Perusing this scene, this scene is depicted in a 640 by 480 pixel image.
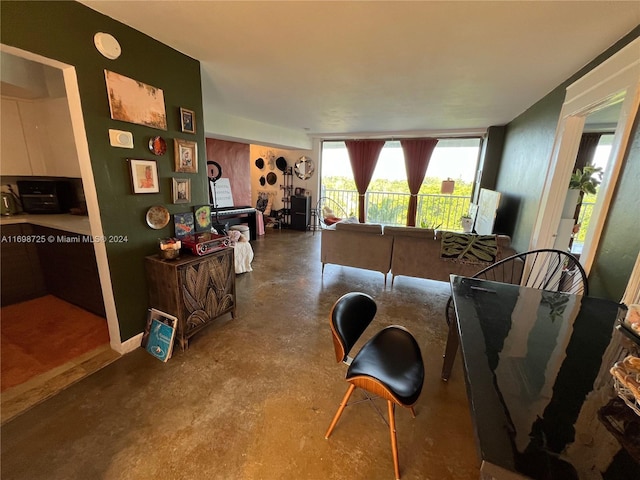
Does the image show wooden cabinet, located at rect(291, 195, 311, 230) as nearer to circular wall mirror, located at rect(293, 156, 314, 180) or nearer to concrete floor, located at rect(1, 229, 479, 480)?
circular wall mirror, located at rect(293, 156, 314, 180)

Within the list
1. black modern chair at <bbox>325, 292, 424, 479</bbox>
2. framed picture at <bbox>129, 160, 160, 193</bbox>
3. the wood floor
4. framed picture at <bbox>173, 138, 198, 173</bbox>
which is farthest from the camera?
framed picture at <bbox>173, 138, 198, 173</bbox>

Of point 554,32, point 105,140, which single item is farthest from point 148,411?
point 554,32

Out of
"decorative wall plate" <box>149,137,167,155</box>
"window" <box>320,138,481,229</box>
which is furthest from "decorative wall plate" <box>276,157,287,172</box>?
"decorative wall plate" <box>149,137,167,155</box>

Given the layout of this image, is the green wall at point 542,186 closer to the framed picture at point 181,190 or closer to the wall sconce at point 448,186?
the wall sconce at point 448,186

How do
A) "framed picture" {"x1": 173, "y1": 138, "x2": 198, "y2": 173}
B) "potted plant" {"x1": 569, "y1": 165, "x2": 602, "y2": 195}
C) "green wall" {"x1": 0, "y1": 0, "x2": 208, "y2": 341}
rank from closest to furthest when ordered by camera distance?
"green wall" {"x1": 0, "y1": 0, "x2": 208, "y2": 341} < "framed picture" {"x1": 173, "y1": 138, "x2": 198, "y2": 173} < "potted plant" {"x1": 569, "y1": 165, "x2": 602, "y2": 195}

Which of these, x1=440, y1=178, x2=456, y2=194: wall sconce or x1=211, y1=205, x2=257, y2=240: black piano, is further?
x1=440, y1=178, x2=456, y2=194: wall sconce

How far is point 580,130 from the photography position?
7.23ft

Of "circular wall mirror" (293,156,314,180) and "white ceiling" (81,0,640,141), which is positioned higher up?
"white ceiling" (81,0,640,141)

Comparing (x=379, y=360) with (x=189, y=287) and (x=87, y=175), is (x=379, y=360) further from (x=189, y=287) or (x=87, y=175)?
(x=87, y=175)

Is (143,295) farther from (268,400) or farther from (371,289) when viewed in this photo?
(371,289)

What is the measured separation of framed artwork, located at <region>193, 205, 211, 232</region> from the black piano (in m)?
2.13

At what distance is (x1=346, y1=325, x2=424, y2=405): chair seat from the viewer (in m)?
1.17

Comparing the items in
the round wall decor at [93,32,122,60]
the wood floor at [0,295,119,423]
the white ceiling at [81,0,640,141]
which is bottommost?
the wood floor at [0,295,119,423]

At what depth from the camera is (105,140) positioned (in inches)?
66.0
